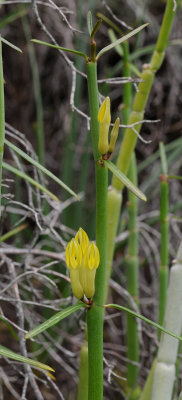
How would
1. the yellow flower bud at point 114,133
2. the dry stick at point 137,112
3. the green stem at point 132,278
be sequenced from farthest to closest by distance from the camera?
the green stem at point 132,278 < the dry stick at point 137,112 < the yellow flower bud at point 114,133

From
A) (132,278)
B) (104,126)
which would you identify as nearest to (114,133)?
(104,126)

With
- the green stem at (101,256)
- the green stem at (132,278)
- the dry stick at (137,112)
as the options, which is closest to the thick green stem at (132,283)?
the green stem at (132,278)

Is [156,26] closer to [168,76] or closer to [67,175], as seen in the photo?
[168,76]

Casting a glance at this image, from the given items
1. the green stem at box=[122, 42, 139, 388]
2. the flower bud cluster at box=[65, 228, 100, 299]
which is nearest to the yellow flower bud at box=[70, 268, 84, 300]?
the flower bud cluster at box=[65, 228, 100, 299]

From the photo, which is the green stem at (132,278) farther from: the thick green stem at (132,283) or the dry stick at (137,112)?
the dry stick at (137,112)

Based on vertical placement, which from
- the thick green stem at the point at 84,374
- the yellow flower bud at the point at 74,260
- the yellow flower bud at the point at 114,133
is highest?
the yellow flower bud at the point at 114,133
